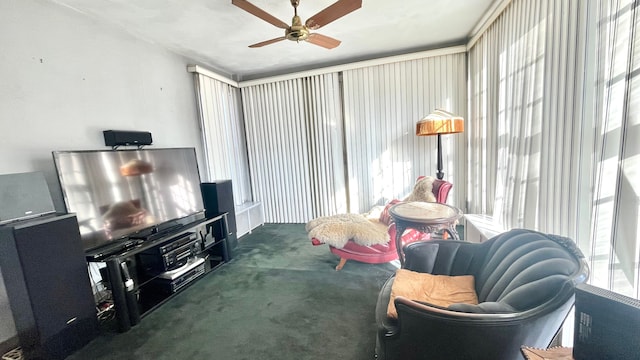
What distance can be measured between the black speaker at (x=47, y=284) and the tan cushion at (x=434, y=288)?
6.94 feet

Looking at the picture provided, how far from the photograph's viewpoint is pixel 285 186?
4.47 metres

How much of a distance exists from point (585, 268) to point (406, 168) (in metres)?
2.91

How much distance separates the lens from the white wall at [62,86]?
185cm

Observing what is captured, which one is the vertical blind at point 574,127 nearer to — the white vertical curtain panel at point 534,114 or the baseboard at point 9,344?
the white vertical curtain panel at point 534,114

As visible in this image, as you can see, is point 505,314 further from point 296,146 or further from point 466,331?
point 296,146

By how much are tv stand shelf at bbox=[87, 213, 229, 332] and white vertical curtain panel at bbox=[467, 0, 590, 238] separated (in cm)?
298

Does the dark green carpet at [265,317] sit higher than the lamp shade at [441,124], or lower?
lower

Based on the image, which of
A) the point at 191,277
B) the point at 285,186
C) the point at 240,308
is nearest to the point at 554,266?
the point at 240,308

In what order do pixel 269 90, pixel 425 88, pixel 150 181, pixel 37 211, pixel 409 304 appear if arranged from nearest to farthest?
1. pixel 409 304
2. pixel 37 211
3. pixel 150 181
4. pixel 425 88
5. pixel 269 90

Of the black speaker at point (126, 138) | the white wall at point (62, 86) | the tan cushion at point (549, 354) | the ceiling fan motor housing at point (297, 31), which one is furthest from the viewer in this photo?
the black speaker at point (126, 138)

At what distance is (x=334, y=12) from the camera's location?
1897 millimetres

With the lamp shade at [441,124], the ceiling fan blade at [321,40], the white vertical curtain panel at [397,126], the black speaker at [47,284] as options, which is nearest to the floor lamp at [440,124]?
the lamp shade at [441,124]

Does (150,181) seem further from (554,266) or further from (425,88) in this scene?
(425,88)

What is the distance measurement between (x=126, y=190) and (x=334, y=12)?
2294 mm
